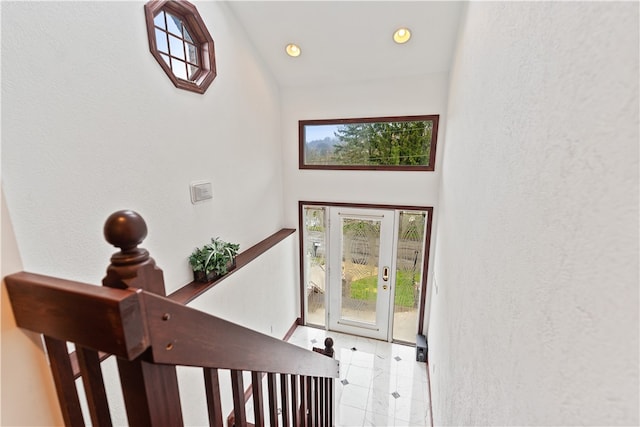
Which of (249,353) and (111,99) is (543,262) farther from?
(111,99)

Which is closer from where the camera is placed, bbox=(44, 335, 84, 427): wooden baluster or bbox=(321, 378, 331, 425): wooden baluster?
bbox=(44, 335, 84, 427): wooden baluster

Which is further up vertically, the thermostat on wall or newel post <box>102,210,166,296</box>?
newel post <box>102,210,166,296</box>

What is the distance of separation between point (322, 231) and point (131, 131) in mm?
2602

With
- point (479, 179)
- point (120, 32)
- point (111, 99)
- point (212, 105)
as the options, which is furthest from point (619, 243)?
point (212, 105)

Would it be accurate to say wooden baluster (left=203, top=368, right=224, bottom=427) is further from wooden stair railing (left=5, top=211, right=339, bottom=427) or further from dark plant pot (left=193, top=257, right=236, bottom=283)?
dark plant pot (left=193, top=257, right=236, bottom=283)

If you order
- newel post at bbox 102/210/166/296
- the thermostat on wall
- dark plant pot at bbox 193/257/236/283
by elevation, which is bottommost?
dark plant pot at bbox 193/257/236/283

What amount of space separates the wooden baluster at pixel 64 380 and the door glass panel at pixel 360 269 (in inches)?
130

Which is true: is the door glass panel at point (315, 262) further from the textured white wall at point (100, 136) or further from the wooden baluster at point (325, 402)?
the wooden baluster at point (325, 402)

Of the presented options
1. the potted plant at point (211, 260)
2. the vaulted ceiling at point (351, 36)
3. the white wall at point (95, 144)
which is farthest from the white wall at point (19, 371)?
the vaulted ceiling at point (351, 36)

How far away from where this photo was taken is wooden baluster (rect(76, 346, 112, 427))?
0.53 metres

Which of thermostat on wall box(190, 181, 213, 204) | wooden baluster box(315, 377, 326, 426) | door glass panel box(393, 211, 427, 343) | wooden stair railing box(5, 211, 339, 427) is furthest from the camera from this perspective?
door glass panel box(393, 211, 427, 343)

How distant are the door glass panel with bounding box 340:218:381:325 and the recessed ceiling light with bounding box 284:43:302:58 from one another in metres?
2.05

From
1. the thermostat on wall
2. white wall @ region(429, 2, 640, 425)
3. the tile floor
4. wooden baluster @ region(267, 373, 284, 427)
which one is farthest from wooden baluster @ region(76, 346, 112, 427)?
the tile floor

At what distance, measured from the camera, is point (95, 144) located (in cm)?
154
